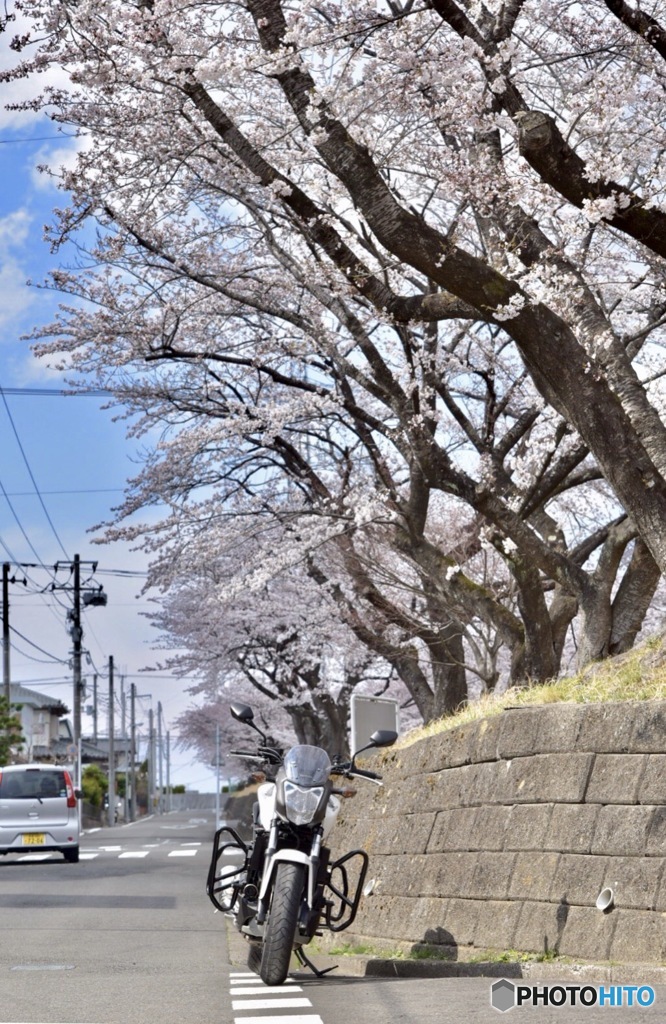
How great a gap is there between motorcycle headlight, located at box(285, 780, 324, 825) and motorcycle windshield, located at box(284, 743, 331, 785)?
5 cm

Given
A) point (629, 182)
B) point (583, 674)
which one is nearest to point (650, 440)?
point (583, 674)

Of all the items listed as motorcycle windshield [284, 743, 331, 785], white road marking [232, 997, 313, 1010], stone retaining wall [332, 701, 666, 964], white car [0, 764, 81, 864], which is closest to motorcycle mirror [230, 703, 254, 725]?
motorcycle windshield [284, 743, 331, 785]

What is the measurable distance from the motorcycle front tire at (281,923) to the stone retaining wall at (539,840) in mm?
1523

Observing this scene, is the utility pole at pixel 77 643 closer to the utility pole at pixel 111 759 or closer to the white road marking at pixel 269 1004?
the utility pole at pixel 111 759

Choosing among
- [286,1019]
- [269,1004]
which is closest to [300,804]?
[269,1004]

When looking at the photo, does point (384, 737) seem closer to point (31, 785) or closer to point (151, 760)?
point (31, 785)

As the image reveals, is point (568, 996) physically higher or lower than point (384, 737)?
lower

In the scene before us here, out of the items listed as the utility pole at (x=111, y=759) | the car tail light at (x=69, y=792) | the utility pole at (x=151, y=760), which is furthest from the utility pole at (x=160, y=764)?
the car tail light at (x=69, y=792)

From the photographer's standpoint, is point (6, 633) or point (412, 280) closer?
point (412, 280)

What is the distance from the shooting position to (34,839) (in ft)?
65.5

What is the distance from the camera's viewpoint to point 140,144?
12.6 meters

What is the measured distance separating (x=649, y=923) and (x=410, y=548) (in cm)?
875

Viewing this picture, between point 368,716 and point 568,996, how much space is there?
908 centimetres

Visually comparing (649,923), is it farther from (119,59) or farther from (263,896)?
(119,59)
